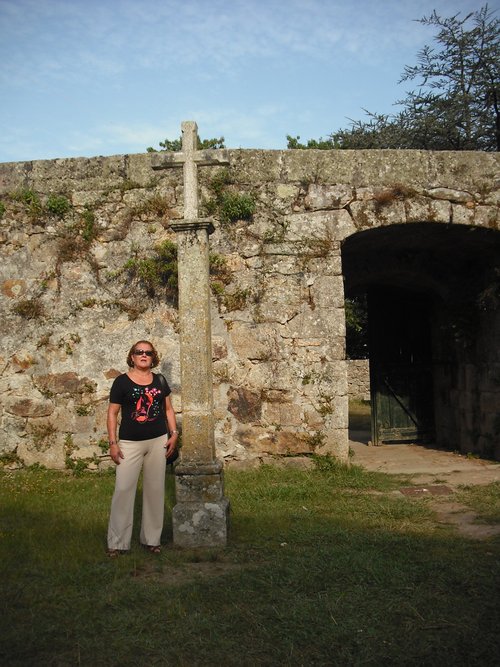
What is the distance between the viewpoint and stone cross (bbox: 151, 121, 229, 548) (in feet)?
13.1

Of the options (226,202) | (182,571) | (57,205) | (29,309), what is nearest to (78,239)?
(57,205)

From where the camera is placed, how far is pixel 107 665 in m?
2.46

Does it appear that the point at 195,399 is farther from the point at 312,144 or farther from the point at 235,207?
the point at 312,144

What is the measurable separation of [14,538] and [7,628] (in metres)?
1.33

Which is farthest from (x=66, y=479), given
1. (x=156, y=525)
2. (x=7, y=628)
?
(x=7, y=628)

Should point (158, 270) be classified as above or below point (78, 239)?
below

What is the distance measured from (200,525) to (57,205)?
406cm

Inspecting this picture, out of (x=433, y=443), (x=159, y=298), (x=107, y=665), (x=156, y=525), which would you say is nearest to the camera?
(x=107, y=665)

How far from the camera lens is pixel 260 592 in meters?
3.16

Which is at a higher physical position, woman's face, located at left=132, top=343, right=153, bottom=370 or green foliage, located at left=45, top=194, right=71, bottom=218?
green foliage, located at left=45, top=194, right=71, bottom=218

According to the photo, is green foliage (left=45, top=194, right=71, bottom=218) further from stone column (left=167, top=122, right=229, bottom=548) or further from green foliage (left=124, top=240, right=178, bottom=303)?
stone column (left=167, top=122, right=229, bottom=548)

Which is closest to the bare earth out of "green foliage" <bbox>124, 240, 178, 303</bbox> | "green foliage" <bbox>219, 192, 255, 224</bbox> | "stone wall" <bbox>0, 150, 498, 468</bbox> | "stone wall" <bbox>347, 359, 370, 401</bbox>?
"stone wall" <bbox>0, 150, 498, 468</bbox>

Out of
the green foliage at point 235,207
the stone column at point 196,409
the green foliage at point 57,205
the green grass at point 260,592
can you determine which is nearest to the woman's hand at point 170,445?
the stone column at point 196,409

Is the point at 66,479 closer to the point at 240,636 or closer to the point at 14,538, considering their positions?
the point at 14,538
